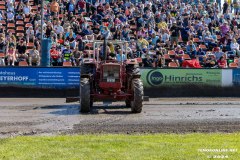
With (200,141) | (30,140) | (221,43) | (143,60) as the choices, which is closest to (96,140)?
(30,140)

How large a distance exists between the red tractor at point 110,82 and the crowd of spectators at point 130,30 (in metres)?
7.56

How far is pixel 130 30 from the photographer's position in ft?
109

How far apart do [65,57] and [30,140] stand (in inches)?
644

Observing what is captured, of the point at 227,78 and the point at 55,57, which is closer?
the point at 227,78

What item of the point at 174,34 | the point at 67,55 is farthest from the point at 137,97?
the point at 174,34

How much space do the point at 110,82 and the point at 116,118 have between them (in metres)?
2.24

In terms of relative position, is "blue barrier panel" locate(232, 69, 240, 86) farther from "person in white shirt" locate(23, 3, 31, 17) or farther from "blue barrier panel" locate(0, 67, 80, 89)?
"person in white shirt" locate(23, 3, 31, 17)

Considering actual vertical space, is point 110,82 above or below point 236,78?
above

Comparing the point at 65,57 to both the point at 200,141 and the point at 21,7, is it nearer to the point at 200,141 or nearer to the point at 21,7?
the point at 21,7

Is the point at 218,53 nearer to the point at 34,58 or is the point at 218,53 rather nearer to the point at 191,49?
the point at 191,49

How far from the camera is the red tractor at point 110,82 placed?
18328 mm

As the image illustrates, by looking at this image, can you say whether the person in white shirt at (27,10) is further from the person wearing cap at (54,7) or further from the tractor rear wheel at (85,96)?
the tractor rear wheel at (85,96)

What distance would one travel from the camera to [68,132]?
1398 cm

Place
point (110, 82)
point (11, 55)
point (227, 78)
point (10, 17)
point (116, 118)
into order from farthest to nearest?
point (10, 17)
point (11, 55)
point (227, 78)
point (110, 82)
point (116, 118)
